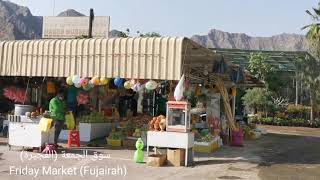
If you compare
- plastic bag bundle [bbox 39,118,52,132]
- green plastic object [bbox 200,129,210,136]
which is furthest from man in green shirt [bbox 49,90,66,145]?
green plastic object [bbox 200,129,210,136]

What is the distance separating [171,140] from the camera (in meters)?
14.3

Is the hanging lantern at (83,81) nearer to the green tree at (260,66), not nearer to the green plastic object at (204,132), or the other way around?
the green plastic object at (204,132)

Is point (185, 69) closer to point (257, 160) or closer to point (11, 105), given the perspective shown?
point (257, 160)

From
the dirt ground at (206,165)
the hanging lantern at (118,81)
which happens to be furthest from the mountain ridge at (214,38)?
the dirt ground at (206,165)

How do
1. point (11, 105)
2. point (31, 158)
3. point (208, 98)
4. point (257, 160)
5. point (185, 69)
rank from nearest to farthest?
point (31, 158) → point (257, 160) → point (185, 69) → point (208, 98) → point (11, 105)

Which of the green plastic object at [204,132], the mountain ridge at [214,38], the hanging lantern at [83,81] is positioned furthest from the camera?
the mountain ridge at [214,38]

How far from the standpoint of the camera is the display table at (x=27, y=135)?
1552 cm

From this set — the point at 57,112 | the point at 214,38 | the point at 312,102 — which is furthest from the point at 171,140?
the point at 214,38

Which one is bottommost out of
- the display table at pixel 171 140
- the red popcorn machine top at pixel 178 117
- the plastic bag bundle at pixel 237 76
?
the display table at pixel 171 140

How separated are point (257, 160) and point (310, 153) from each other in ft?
13.9

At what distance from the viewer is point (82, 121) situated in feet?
63.8

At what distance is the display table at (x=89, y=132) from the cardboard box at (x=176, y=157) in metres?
5.62

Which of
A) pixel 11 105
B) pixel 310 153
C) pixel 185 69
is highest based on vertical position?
pixel 185 69

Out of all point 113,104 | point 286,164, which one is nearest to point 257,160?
point 286,164
